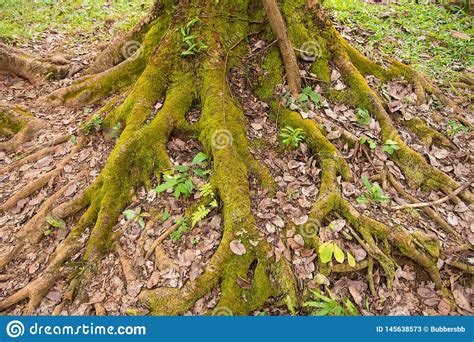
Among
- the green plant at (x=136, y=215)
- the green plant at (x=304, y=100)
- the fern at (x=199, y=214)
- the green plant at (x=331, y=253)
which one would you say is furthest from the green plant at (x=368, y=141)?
the green plant at (x=136, y=215)

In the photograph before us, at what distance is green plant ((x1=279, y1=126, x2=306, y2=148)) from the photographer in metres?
3.93

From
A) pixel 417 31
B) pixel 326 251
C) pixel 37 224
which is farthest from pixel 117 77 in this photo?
pixel 417 31

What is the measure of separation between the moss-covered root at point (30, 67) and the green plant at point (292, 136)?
173 inches

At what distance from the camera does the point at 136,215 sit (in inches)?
147

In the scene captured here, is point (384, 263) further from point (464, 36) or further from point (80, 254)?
point (464, 36)

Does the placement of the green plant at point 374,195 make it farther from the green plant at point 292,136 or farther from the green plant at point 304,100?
the green plant at point 304,100

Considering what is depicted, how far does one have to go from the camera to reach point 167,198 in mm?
3783

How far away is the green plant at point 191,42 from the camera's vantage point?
4102 millimetres

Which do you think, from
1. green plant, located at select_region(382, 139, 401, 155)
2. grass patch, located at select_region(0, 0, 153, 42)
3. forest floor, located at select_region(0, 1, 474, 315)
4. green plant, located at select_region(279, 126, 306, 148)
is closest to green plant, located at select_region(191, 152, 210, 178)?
forest floor, located at select_region(0, 1, 474, 315)

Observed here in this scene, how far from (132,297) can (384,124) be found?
140 inches

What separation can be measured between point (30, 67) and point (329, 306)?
6.36m

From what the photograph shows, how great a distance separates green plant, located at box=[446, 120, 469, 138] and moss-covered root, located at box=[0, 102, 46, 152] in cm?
588

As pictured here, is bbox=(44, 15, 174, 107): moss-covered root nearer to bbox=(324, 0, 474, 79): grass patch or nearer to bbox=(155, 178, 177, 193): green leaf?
bbox=(155, 178, 177, 193): green leaf

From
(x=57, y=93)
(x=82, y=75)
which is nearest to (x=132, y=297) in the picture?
(x=57, y=93)
